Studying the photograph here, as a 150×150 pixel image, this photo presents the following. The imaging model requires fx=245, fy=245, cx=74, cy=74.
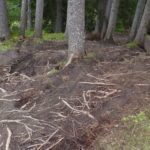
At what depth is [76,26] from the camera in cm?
508

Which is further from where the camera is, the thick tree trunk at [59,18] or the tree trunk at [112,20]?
the thick tree trunk at [59,18]

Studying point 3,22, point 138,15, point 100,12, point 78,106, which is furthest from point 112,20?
point 78,106

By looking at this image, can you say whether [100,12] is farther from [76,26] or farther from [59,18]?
[76,26]

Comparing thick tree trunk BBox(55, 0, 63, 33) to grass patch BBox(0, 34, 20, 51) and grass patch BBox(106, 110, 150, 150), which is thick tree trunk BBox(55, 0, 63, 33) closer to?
grass patch BBox(0, 34, 20, 51)

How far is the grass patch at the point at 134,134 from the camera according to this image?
8.42 feet

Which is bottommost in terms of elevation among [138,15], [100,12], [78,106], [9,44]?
[9,44]

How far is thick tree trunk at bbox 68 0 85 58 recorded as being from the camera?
16.3 ft

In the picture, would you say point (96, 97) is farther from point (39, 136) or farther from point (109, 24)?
point (109, 24)

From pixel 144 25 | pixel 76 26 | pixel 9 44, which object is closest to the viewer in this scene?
pixel 76 26

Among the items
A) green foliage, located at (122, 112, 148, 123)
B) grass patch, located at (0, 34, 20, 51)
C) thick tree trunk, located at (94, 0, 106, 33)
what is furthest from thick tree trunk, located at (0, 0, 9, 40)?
green foliage, located at (122, 112, 148, 123)

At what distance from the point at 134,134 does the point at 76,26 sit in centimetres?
295

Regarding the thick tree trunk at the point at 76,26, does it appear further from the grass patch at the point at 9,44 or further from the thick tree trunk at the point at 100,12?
the thick tree trunk at the point at 100,12

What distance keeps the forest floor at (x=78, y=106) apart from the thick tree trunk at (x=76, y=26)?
0.26m

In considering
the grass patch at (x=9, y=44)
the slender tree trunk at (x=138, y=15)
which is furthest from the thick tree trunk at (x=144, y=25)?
the grass patch at (x=9, y=44)
